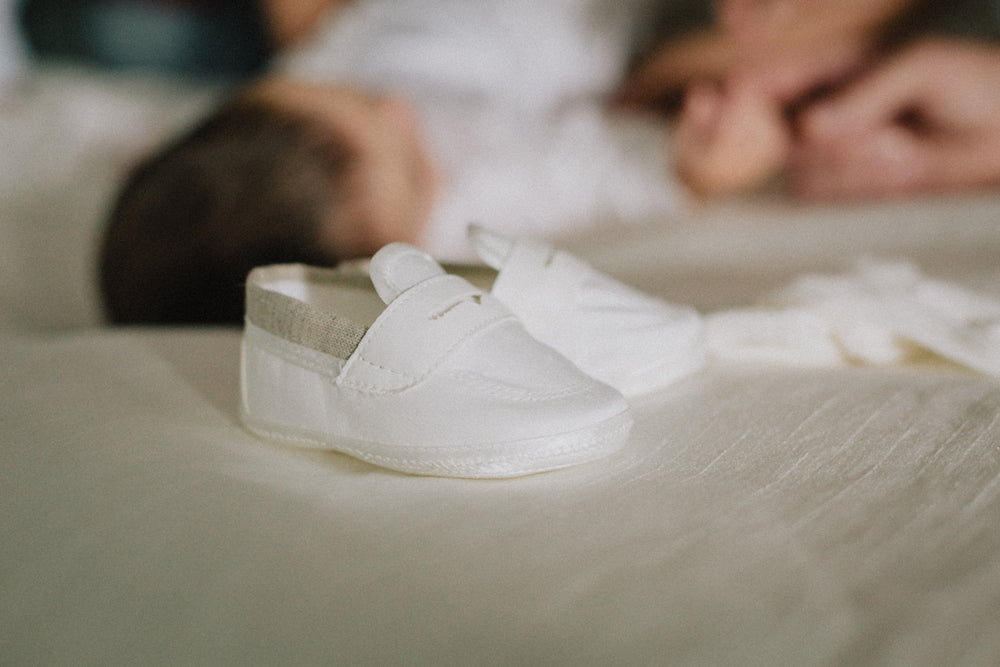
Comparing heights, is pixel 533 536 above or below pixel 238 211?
below

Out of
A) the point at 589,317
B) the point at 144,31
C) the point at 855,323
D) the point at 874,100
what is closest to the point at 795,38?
the point at 874,100

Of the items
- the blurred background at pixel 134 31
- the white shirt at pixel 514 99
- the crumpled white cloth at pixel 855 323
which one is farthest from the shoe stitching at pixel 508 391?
the blurred background at pixel 134 31

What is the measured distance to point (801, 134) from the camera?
33.1 inches

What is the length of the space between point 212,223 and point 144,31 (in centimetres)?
105

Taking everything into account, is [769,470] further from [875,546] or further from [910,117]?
[910,117]

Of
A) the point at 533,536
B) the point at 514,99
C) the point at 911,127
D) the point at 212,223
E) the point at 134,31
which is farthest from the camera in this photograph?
the point at 134,31

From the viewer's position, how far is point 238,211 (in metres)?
0.68

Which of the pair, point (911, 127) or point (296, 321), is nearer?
point (296, 321)

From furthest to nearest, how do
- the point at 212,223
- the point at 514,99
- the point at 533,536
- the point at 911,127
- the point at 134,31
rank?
the point at 134,31 < the point at 514,99 < the point at 911,127 < the point at 212,223 < the point at 533,536

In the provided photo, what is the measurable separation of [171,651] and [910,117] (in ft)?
2.91

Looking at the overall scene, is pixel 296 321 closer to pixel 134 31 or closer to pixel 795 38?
pixel 795 38

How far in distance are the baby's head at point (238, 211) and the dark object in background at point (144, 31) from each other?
2.69 ft

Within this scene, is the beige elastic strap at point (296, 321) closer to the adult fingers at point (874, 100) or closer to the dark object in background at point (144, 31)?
the adult fingers at point (874, 100)

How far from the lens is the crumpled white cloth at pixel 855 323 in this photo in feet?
1.55
